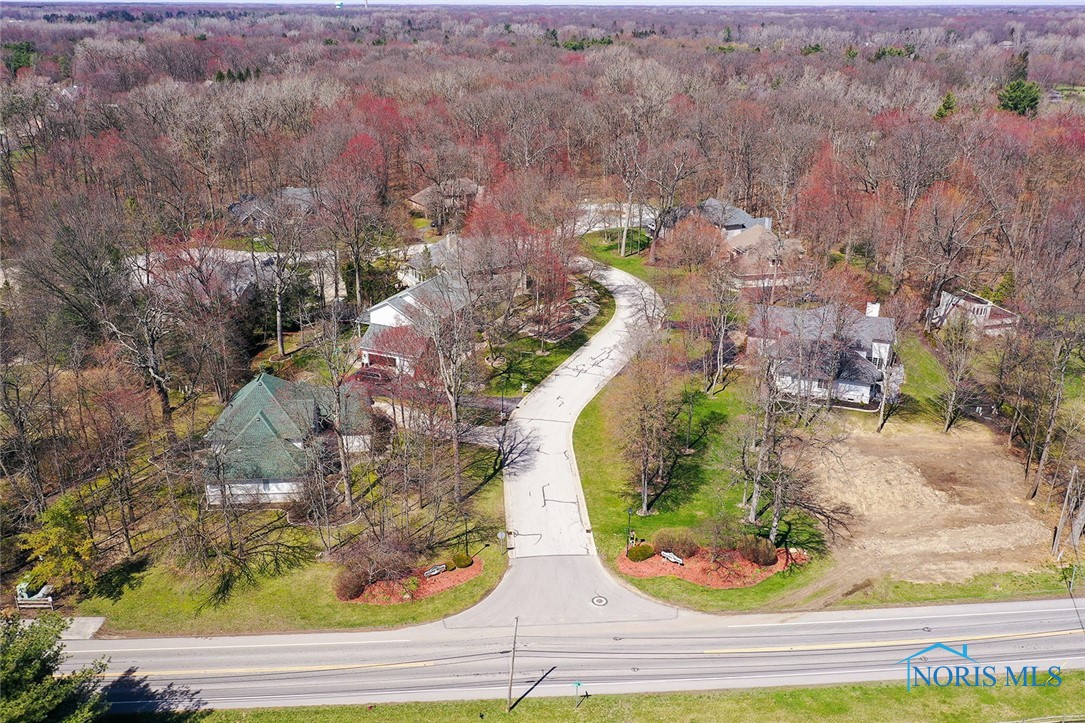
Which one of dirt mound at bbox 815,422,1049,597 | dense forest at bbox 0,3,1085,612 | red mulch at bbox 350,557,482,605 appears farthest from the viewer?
dense forest at bbox 0,3,1085,612

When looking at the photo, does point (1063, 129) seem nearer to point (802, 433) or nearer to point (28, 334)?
point (802, 433)

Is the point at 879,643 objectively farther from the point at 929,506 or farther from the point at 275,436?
the point at 275,436

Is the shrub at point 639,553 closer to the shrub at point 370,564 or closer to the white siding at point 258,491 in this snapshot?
the shrub at point 370,564

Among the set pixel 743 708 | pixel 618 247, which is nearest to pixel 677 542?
pixel 743 708

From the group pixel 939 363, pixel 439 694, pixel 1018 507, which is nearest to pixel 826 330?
pixel 939 363

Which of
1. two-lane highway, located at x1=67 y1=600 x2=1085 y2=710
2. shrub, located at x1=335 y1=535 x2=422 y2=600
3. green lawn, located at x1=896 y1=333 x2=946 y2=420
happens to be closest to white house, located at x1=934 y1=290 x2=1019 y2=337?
green lawn, located at x1=896 y1=333 x2=946 y2=420

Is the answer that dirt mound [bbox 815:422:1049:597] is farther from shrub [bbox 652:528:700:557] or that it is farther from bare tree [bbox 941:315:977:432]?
shrub [bbox 652:528:700:557]

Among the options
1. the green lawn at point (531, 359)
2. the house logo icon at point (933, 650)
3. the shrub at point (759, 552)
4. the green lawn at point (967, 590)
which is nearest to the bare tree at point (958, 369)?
the green lawn at point (967, 590)
